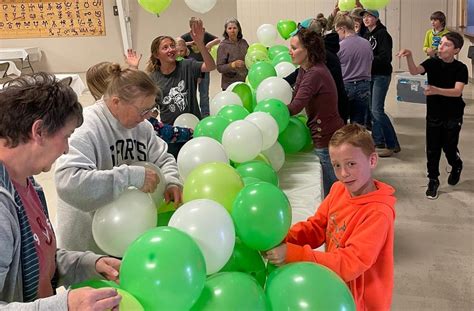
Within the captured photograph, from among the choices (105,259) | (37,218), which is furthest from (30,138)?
(105,259)

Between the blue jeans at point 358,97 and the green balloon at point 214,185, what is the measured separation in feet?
9.81

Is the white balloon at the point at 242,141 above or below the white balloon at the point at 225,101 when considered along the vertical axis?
below

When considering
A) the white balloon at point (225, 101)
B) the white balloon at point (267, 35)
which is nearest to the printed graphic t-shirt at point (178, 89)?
the white balloon at point (225, 101)

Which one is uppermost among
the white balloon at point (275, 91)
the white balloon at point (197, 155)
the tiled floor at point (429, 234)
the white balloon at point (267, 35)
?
the white balloon at point (267, 35)

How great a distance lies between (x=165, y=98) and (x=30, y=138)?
90.5 inches

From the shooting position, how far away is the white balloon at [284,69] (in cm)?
420

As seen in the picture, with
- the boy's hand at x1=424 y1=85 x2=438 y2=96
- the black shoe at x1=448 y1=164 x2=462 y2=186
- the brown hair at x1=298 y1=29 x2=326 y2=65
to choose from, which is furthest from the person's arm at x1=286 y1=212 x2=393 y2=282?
the black shoe at x1=448 y1=164 x2=462 y2=186

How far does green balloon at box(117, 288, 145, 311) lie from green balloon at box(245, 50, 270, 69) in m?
3.77

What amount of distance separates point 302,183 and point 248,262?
5.45 ft

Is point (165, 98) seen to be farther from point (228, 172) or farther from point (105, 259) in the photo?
point (105, 259)

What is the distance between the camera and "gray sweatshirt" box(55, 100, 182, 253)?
1639 millimetres

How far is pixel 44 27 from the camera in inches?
472

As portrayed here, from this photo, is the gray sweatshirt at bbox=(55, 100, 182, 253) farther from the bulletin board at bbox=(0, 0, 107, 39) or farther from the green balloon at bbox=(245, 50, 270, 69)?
the bulletin board at bbox=(0, 0, 107, 39)

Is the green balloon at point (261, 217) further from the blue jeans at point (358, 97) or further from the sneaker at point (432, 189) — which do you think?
the blue jeans at point (358, 97)
